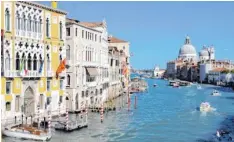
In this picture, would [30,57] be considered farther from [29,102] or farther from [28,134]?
[28,134]

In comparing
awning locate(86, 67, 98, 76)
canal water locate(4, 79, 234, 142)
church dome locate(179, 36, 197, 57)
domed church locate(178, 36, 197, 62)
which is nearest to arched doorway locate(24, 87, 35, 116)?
canal water locate(4, 79, 234, 142)

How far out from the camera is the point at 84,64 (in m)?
24.7

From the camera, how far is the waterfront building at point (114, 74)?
116 ft

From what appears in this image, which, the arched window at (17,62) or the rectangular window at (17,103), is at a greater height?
the arched window at (17,62)

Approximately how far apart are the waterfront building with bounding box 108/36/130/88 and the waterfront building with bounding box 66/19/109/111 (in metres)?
13.5

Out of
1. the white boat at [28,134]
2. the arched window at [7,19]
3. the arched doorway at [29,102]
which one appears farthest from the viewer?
the arched doorway at [29,102]

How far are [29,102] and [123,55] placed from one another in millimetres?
26321

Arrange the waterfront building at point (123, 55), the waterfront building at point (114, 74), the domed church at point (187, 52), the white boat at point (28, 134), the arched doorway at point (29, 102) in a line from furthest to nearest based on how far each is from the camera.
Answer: the domed church at point (187, 52)
the waterfront building at point (123, 55)
the waterfront building at point (114, 74)
the arched doorway at point (29, 102)
the white boat at point (28, 134)

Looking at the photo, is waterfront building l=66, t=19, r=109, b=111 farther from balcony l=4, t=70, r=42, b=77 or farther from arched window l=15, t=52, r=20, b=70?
arched window l=15, t=52, r=20, b=70

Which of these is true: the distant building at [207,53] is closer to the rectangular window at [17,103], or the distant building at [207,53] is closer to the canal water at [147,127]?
the canal water at [147,127]

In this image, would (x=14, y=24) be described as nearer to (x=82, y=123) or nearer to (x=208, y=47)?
(x=82, y=123)

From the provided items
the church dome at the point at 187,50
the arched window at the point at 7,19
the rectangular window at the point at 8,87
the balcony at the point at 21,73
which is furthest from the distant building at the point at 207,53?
the arched window at the point at 7,19

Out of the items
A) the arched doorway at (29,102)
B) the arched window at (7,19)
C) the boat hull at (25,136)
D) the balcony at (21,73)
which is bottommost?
the boat hull at (25,136)

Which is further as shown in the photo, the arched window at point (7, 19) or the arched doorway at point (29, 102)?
the arched doorway at point (29, 102)
